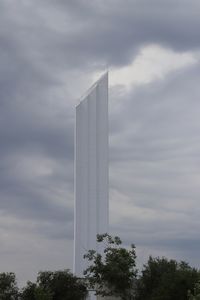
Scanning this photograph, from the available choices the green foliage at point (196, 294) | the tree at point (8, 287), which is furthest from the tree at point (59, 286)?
the green foliage at point (196, 294)

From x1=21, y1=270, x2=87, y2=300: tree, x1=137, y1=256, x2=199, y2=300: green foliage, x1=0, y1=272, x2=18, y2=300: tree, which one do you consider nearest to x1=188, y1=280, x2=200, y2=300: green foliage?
x1=137, y1=256, x2=199, y2=300: green foliage

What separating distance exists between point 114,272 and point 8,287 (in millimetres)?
22644

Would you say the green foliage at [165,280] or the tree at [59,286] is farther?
the tree at [59,286]

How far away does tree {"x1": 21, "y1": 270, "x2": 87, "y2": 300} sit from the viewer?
8406 centimetres

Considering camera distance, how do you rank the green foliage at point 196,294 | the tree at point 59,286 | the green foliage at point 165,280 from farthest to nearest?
the tree at point 59,286, the green foliage at point 165,280, the green foliage at point 196,294

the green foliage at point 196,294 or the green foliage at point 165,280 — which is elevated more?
the green foliage at point 165,280

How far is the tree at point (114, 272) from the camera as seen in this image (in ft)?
242

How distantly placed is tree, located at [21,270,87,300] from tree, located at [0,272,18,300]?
135cm

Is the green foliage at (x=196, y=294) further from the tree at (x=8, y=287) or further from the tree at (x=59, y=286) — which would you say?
the tree at (x=8, y=287)

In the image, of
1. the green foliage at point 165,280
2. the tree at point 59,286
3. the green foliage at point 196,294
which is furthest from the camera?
the tree at point 59,286

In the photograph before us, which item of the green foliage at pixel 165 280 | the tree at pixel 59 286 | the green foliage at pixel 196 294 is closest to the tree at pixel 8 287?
the tree at pixel 59 286

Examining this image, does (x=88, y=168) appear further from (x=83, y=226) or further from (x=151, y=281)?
(x=151, y=281)

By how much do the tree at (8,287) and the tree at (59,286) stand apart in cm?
135

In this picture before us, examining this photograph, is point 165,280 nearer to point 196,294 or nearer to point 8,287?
point 196,294
